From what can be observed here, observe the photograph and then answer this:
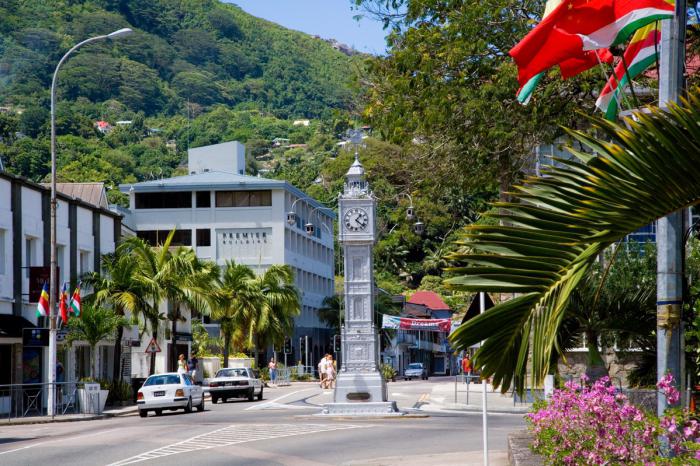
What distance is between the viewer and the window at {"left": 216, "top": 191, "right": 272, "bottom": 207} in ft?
297

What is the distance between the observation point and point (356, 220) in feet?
115

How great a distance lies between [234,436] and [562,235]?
64.1ft

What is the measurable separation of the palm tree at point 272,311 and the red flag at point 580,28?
6198 centimetres

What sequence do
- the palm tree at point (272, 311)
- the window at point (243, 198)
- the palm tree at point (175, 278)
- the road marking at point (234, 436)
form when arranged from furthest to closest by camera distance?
the window at point (243, 198), the palm tree at point (272, 311), the palm tree at point (175, 278), the road marking at point (234, 436)

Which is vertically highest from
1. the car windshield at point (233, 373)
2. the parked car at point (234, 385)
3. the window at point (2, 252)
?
the window at point (2, 252)

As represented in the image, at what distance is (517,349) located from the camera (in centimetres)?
666

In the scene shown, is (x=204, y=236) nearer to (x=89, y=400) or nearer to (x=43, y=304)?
(x=89, y=400)

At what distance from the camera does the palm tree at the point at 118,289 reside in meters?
45.1

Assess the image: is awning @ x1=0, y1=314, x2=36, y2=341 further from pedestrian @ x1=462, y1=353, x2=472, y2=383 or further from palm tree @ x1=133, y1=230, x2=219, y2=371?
pedestrian @ x1=462, y1=353, x2=472, y2=383

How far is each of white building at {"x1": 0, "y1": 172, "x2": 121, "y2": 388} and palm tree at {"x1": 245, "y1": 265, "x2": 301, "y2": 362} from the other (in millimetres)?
21703

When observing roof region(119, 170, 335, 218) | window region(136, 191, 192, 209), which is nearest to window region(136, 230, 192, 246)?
window region(136, 191, 192, 209)

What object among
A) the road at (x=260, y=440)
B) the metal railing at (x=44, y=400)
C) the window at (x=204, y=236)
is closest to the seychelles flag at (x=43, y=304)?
the metal railing at (x=44, y=400)

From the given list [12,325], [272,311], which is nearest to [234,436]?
[12,325]

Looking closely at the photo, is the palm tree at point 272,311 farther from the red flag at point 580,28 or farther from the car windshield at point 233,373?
the red flag at point 580,28
